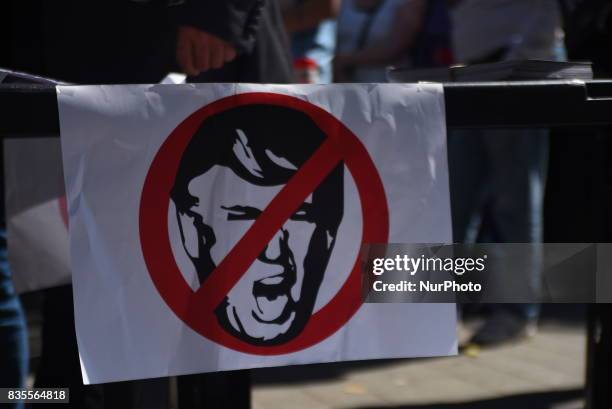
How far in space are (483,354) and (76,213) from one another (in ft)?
7.43

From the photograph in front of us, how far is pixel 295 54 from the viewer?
4672 millimetres

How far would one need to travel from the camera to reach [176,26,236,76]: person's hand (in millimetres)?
2064

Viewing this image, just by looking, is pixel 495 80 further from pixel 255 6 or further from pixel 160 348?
pixel 160 348

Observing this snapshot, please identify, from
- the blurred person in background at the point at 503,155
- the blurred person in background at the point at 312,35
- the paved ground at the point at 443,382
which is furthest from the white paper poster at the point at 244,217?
the blurred person in background at the point at 312,35

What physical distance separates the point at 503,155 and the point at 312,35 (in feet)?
4.57

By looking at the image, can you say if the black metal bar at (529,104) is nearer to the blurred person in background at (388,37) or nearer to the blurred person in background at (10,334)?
the blurred person in background at (10,334)

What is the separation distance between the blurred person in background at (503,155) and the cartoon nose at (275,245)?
2.15 m

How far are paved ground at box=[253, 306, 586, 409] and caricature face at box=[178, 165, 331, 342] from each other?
4.27 ft

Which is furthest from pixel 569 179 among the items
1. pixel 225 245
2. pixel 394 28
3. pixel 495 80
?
pixel 394 28

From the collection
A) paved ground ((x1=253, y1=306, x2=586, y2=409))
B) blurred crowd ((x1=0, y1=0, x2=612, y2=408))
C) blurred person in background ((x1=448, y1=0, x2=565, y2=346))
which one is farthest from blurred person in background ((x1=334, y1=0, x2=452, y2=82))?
paved ground ((x1=253, y1=306, x2=586, y2=409))

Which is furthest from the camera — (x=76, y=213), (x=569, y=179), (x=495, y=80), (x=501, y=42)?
(x=501, y=42)

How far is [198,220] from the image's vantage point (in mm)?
1507

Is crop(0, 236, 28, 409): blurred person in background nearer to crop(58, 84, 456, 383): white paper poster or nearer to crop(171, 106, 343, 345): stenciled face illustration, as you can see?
crop(58, 84, 456, 383): white paper poster

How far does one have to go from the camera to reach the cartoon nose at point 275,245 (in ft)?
5.01
